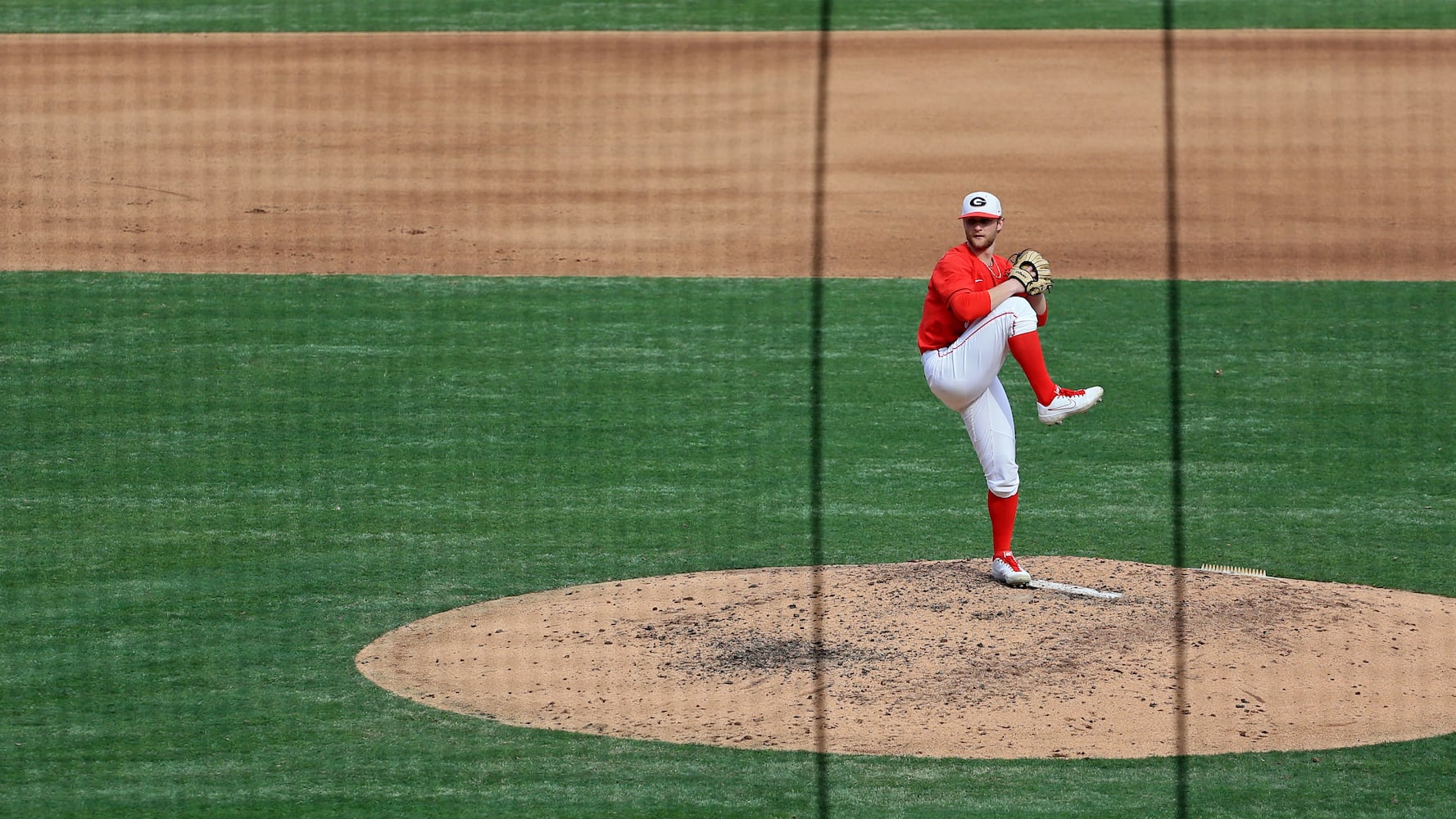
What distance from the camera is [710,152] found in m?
18.8

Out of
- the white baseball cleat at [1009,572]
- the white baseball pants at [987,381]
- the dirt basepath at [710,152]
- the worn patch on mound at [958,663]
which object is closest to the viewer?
the worn patch on mound at [958,663]

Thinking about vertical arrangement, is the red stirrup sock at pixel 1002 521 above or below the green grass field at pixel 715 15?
below

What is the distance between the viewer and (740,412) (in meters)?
11.9

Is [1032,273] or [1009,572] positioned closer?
[1032,273]

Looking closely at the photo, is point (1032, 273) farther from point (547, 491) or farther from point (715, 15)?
point (715, 15)

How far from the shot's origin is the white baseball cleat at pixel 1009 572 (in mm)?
7965

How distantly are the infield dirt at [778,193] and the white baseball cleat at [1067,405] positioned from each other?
756 mm

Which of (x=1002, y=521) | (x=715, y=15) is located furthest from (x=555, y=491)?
(x=715, y=15)

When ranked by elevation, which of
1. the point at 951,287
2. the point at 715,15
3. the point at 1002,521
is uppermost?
the point at 715,15

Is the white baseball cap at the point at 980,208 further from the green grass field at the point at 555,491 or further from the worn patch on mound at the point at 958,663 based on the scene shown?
the green grass field at the point at 555,491

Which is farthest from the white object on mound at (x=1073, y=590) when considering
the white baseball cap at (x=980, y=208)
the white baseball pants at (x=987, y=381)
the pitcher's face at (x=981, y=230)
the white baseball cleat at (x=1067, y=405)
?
the white baseball cap at (x=980, y=208)

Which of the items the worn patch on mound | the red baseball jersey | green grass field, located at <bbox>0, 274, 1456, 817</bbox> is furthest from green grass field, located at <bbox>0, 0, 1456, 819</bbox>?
the red baseball jersey

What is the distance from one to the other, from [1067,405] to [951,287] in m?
0.66

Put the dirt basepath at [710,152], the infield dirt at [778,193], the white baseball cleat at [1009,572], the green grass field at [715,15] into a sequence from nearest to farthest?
the infield dirt at [778,193]
the white baseball cleat at [1009,572]
the dirt basepath at [710,152]
the green grass field at [715,15]
